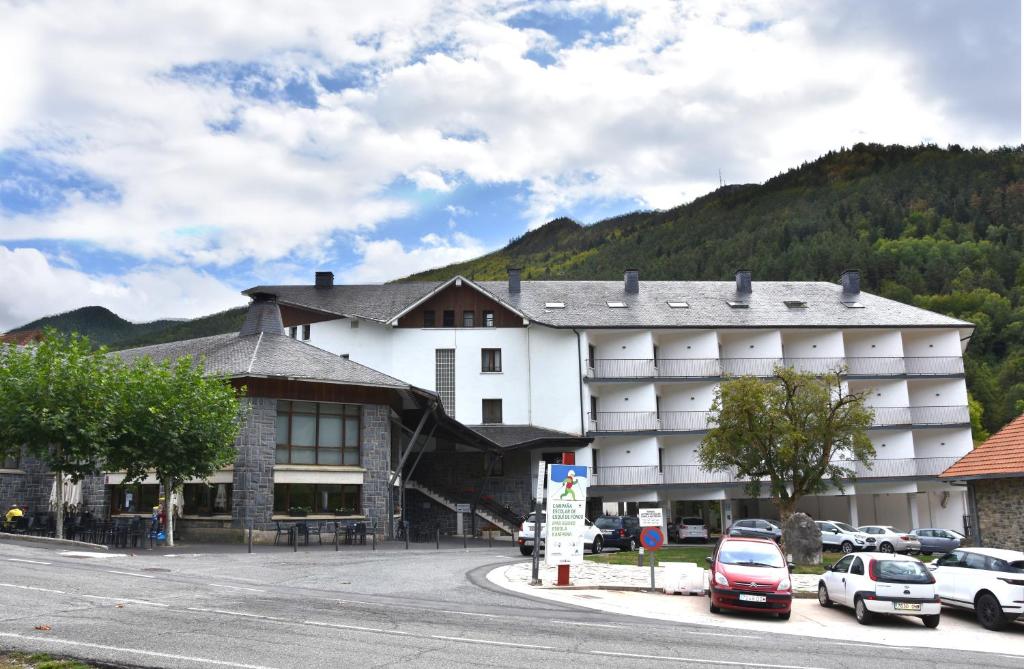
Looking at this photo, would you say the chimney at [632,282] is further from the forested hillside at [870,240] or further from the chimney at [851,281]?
the forested hillside at [870,240]

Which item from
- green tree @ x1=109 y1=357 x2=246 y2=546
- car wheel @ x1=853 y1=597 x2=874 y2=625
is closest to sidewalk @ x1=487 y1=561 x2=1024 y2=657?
car wheel @ x1=853 y1=597 x2=874 y2=625

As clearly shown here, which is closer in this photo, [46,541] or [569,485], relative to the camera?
[569,485]

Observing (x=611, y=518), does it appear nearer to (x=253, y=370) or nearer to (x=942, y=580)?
(x=253, y=370)

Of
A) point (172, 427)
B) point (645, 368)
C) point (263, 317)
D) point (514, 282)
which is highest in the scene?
point (514, 282)

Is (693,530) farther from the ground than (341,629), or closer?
closer

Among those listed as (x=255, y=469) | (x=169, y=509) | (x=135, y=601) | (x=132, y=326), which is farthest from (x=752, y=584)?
(x=132, y=326)

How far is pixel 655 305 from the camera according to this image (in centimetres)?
5122

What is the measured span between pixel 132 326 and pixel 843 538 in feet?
310

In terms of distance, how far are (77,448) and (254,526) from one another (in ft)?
22.5

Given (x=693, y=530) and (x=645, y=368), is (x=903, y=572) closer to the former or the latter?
(x=693, y=530)

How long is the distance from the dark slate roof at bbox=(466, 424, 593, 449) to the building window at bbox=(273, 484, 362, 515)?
8.80 meters

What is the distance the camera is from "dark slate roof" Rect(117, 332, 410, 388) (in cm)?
3312

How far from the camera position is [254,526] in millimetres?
32031

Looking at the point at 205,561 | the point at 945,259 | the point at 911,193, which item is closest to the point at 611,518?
the point at 205,561
